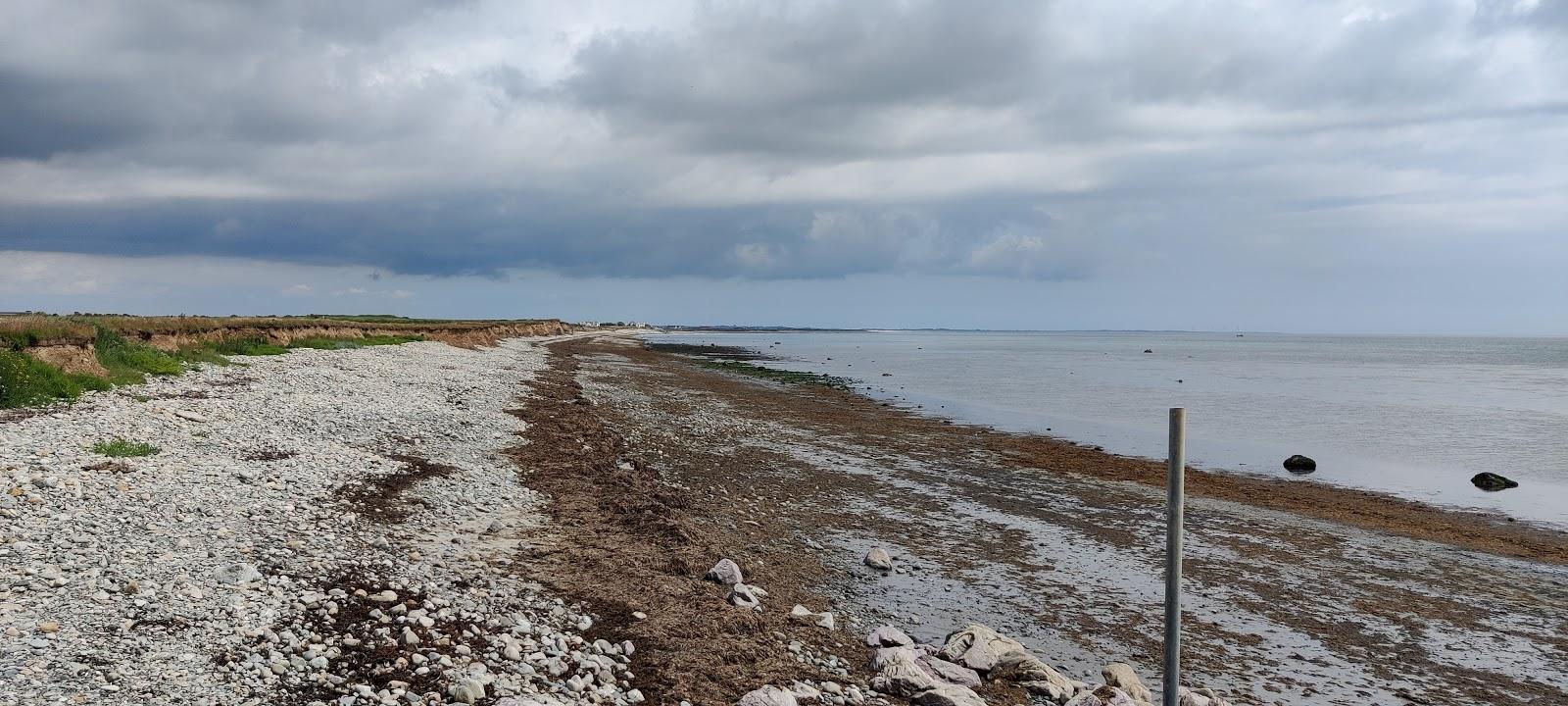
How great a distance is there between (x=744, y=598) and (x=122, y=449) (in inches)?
457

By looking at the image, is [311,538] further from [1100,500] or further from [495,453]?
[1100,500]

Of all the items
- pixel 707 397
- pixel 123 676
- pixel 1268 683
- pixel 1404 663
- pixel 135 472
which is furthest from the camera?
pixel 707 397

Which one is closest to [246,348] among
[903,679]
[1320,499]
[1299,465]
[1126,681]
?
[903,679]

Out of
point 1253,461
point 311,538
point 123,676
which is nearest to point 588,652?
point 123,676

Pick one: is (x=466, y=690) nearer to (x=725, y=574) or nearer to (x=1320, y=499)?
(x=725, y=574)

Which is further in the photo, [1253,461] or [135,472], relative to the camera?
[1253,461]

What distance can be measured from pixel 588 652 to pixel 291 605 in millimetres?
3301

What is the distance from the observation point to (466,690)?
7574 mm

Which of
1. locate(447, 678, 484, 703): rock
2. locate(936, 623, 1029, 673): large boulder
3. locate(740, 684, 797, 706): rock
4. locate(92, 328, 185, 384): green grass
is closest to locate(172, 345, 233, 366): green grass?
locate(92, 328, 185, 384): green grass

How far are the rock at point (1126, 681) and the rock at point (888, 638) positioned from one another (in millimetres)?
2289

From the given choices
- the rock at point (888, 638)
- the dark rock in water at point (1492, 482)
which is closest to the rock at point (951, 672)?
the rock at point (888, 638)

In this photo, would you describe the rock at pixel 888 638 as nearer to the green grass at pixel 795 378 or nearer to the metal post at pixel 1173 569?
the metal post at pixel 1173 569

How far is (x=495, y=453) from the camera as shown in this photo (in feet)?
68.5

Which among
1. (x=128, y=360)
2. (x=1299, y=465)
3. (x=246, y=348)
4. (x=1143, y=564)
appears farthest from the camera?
(x=246, y=348)
